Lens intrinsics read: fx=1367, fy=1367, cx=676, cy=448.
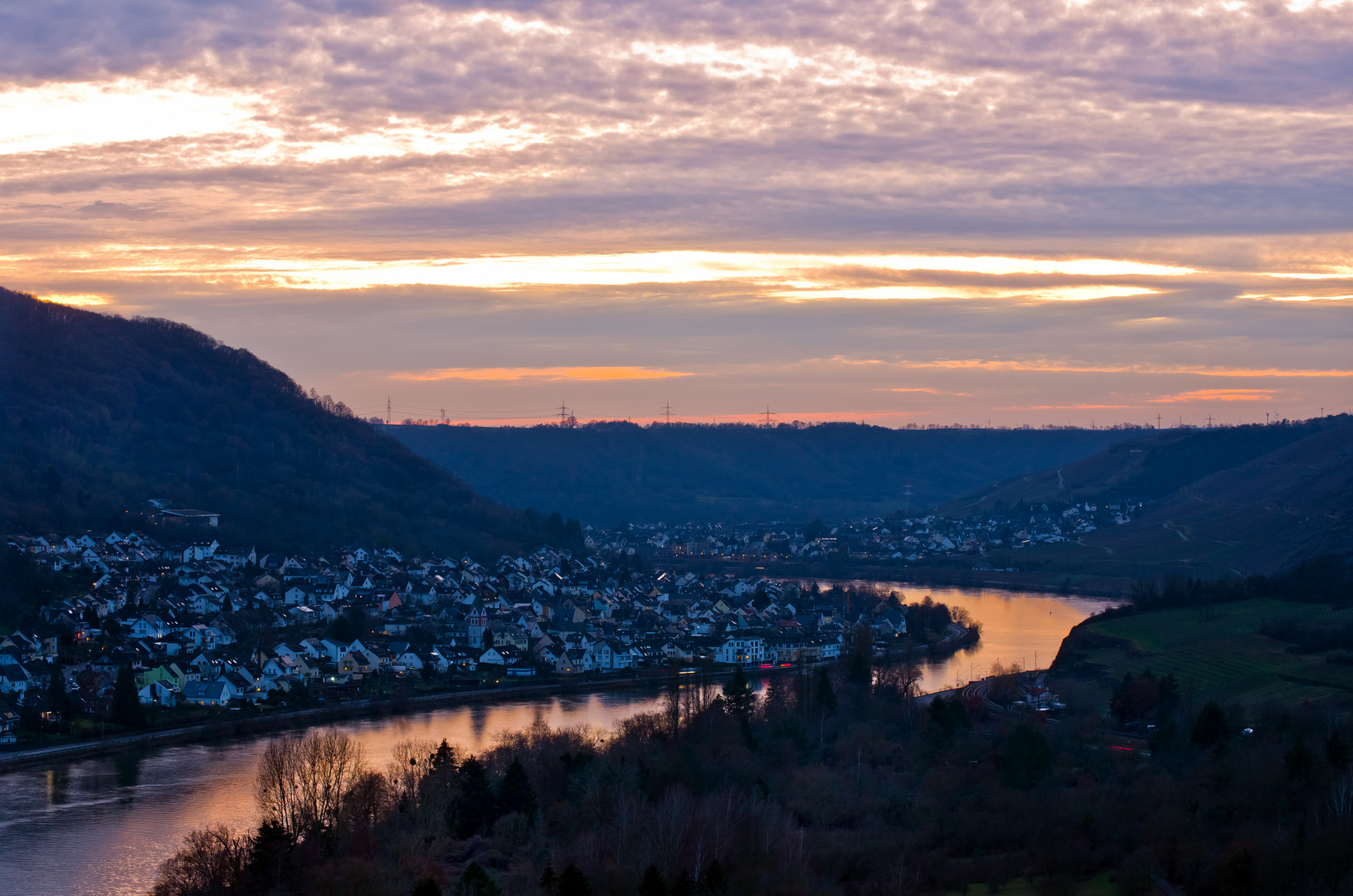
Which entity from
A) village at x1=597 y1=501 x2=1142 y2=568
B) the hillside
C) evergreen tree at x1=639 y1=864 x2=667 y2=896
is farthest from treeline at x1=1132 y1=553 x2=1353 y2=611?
the hillside

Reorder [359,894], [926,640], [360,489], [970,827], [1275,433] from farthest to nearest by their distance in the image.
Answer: [1275,433] < [360,489] < [926,640] < [970,827] < [359,894]

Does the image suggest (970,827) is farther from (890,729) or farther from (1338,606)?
(1338,606)

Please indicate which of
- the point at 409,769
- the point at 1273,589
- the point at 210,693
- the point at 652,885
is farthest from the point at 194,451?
the point at 652,885

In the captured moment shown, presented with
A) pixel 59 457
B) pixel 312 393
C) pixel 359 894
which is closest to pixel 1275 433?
pixel 312 393

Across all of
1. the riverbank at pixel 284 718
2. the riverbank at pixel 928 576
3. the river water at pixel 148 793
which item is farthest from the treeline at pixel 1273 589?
the riverbank at pixel 928 576

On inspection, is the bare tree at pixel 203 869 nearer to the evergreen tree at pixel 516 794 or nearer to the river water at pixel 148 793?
the river water at pixel 148 793

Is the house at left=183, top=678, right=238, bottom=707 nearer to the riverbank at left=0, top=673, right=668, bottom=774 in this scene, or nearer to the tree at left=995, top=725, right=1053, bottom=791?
the riverbank at left=0, top=673, right=668, bottom=774
